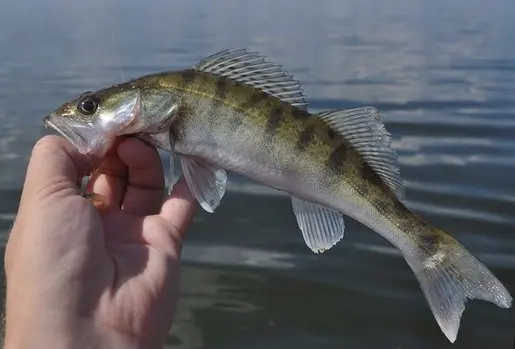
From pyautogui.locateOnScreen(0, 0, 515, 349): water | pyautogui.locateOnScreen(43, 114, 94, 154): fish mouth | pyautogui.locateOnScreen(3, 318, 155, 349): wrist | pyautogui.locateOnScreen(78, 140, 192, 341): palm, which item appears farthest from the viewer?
pyautogui.locateOnScreen(0, 0, 515, 349): water

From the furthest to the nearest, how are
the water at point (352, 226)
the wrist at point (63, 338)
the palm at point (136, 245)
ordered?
the water at point (352, 226), the palm at point (136, 245), the wrist at point (63, 338)

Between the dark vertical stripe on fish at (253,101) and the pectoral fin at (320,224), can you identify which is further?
the pectoral fin at (320,224)

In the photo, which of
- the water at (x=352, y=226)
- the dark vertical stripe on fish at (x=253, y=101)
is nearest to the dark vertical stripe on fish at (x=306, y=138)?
the dark vertical stripe on fish at (x=253, y=101)

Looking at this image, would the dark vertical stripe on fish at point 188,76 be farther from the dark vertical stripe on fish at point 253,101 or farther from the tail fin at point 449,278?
the tail fin at point 449,278

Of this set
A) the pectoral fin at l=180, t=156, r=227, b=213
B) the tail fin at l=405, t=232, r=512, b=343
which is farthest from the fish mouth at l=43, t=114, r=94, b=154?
the tail fin at l=405, t=232, r=512, b=343

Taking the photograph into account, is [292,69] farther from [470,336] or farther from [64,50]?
[470,336]

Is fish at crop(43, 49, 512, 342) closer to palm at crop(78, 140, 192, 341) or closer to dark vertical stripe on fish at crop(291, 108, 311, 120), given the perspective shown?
dark vertical stripe on fish at crop(291, 108, 311, 120)

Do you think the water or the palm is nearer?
the palm

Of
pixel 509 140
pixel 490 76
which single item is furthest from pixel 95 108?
pixel 490 76
